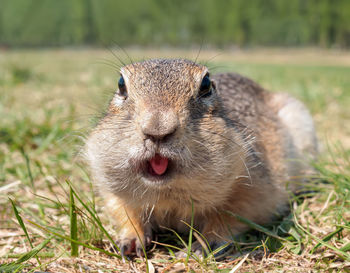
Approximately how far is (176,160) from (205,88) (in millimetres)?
797

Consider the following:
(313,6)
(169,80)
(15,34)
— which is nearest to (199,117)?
(169,80)

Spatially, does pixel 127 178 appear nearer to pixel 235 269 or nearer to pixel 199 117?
pixel 199 117

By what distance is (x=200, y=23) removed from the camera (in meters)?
60.0

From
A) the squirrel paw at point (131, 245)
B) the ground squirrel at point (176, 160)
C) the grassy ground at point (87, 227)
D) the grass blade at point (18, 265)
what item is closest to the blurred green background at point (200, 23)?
the grassy ground at point (87, 227)

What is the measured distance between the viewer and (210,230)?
281 cm

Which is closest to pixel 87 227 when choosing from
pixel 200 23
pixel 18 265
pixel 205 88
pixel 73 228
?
pixel 73 228

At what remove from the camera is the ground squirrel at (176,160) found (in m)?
2.19

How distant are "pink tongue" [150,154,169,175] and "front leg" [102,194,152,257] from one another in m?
0.65

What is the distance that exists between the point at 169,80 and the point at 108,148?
2.08 ft

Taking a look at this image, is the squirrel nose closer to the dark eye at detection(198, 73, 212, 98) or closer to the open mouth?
the open mouth

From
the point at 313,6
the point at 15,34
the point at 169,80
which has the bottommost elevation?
the point at 169,80

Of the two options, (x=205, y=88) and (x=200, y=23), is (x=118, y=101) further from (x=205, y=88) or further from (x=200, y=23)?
(x=200, y=23)

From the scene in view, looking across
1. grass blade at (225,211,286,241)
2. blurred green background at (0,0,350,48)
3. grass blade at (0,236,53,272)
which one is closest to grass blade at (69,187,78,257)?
grass blade at (0,236,53,272)

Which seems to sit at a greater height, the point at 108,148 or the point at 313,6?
the point at 313,6
